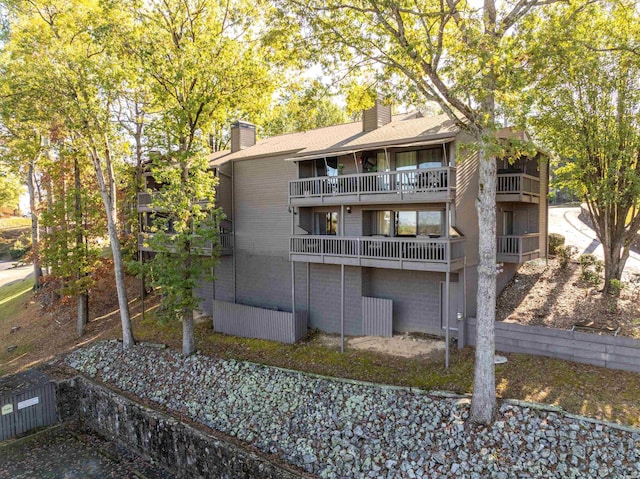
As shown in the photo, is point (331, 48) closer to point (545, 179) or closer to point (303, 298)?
point (303, 298)

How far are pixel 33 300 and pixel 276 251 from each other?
17.6m

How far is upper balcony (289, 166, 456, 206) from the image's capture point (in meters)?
12.6

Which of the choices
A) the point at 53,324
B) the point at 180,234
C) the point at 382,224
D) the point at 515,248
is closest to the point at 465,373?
the point at 515,248

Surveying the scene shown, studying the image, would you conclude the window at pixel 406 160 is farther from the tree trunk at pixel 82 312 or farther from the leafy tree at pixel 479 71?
the tree trunk at pixel 82 312

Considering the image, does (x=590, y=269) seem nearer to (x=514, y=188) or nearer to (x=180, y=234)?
(x=514, y=188)

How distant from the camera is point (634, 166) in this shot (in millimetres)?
13578

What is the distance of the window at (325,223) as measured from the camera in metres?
17.1

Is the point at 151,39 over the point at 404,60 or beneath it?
over

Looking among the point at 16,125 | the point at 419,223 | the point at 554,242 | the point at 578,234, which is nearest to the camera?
the point at 419,223

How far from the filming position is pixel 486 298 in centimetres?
939

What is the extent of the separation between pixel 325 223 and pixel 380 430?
31.3ft

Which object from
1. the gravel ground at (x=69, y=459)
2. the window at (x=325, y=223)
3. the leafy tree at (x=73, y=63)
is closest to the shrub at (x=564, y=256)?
the window at (x=325, y=223)

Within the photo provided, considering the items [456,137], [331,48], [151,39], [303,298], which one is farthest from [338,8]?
[303,298]

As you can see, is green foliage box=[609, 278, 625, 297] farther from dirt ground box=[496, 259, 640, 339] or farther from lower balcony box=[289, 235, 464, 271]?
lower balcony box=[289, 235, 464, 271]
